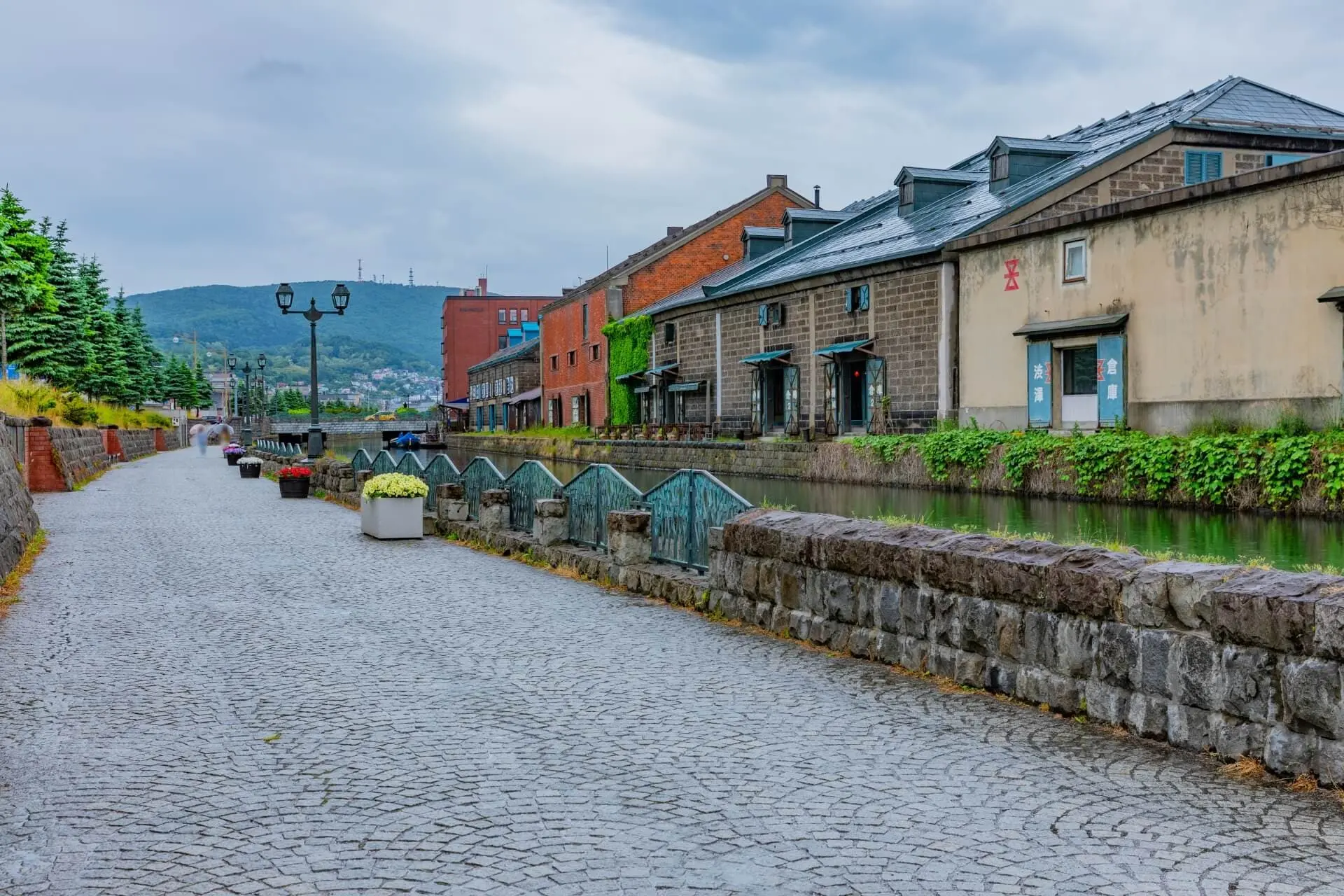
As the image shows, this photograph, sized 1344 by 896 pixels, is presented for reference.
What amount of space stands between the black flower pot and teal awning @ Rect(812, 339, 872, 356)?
17.0 m

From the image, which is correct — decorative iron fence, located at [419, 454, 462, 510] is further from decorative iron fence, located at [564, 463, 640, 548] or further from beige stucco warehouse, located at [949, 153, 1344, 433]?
beige stucco warehouse, located at [949, 153, 1344, 433]

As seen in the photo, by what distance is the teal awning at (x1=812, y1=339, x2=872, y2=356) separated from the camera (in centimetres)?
3453

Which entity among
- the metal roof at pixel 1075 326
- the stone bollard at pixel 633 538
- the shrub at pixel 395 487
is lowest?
the stone bollard at pixel 633 538

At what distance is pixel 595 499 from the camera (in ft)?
41.4

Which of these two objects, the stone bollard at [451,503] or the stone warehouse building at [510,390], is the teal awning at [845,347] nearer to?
the stone bollard at [451,503]

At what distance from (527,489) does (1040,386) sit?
16842mm

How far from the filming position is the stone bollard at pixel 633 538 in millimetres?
11141

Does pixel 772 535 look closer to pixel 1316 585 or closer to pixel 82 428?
pixel 1316 585

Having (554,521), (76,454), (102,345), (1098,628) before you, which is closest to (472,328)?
(102,345)

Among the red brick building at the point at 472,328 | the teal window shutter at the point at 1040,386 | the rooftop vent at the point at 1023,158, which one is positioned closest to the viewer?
the teal window shutter at the point at 1040,386

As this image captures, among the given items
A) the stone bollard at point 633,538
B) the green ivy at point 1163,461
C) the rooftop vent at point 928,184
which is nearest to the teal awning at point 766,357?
the rooftop vent at point 928,184

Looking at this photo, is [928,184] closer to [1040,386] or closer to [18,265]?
[1040,386]

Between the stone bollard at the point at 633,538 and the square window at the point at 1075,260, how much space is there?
18.5m

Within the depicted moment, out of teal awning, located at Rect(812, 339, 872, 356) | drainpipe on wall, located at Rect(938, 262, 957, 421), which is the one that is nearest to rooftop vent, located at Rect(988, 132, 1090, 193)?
drainpipe on wall, located at Rect(938, 262, 957, 421)
